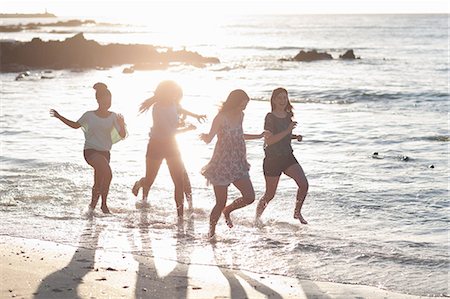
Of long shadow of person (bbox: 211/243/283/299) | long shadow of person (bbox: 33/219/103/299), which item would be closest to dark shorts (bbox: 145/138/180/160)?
long shadow of person (bbox: 33/219/103/299)

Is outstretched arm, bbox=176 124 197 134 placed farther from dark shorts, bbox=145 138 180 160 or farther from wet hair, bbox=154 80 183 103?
wet hair, bbox=154 80 183 103

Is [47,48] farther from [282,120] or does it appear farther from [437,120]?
[282,120]

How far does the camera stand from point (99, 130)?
29.0ft

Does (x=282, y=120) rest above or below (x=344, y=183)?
above

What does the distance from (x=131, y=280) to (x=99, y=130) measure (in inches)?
116

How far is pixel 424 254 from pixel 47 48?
45.8 meters

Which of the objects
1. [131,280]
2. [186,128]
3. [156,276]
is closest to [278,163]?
[186,128]

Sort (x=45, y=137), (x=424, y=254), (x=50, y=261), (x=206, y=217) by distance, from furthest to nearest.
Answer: (x=45, y=137), (x=206, y=217), (x=424, y=254), (x=50, y=261)

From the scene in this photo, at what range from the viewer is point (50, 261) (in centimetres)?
689

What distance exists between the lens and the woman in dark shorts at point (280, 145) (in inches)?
333

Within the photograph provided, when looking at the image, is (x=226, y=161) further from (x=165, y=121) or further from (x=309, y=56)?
(x=309, y=56)

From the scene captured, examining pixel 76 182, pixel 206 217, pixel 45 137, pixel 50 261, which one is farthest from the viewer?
pixel 45 137

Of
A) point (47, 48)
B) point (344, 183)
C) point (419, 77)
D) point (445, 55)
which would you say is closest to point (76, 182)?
point (344, 183)

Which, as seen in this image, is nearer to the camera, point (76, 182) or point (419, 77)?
point (76, 182)
